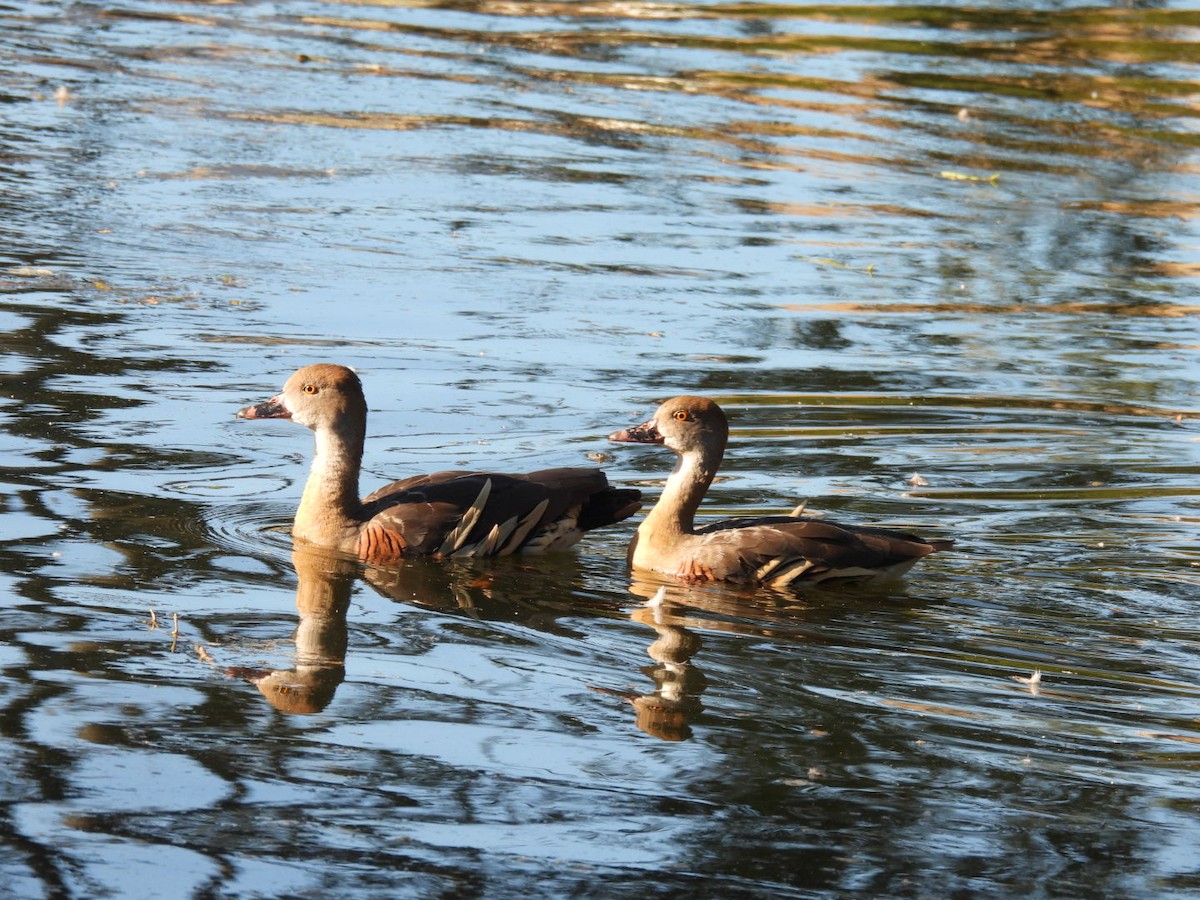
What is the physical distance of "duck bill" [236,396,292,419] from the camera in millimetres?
8898

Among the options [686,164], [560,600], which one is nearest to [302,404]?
[560,600]

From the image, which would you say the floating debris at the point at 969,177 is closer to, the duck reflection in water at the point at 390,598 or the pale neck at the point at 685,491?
the pale neck at the point at 685,491

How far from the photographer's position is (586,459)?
32.5ft

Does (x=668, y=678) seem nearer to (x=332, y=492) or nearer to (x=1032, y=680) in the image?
(x=1032, y=680)

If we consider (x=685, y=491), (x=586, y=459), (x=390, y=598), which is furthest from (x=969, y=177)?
(x=390, y=598)

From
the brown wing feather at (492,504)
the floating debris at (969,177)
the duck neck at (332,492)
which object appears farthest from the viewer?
the floating debris at (969,177)

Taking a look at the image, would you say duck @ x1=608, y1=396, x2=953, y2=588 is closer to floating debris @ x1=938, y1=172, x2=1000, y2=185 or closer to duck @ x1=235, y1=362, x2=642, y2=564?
duck @ x1=235, y1=362, x2=642, y2=564

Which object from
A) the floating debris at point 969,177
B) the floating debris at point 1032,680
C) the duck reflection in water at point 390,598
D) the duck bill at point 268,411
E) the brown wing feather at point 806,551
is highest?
the floating debris at point 969,177

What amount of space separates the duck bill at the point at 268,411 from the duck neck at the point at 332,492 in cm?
21

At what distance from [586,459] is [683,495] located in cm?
122

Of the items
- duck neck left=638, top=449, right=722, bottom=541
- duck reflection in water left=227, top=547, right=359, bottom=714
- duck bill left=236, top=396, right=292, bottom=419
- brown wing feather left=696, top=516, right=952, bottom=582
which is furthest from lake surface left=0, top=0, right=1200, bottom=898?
duck bill left=236, top=396, right=292, bottom=419

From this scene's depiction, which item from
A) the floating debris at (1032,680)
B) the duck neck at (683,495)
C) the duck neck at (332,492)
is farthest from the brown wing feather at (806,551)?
the duck neck at (332,492)

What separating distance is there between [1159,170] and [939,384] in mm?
8267

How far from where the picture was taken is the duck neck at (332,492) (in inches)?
337
